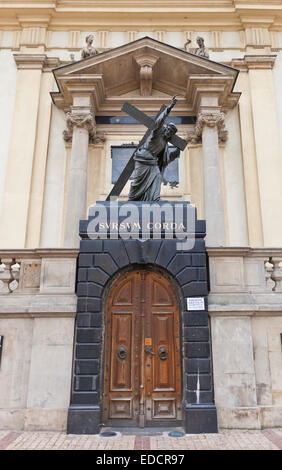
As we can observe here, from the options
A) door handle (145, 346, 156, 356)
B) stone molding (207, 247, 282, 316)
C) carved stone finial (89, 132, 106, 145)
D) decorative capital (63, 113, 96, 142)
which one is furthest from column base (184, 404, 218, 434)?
carved stone finial (89, 132, 106, 145)

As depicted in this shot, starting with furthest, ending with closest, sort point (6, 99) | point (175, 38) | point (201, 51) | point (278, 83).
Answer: point (175, 38) < point (278, 83) < point (6, 99) < point (201, 51)

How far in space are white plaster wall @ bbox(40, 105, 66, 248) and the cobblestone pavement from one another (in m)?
7.05

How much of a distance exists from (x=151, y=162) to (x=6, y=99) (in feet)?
27.1

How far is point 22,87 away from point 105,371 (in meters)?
11.3

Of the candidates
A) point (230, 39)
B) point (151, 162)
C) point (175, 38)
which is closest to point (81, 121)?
point (151, 162)

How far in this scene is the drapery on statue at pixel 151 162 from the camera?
8.29 m

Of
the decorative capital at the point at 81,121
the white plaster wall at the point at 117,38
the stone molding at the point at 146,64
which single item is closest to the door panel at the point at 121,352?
the decorative capital at the point at 81,121

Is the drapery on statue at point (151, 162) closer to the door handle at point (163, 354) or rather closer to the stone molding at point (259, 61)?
the door handle at point (163, 354)

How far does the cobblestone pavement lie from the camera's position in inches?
215

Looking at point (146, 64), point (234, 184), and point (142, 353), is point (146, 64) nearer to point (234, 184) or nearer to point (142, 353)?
point (234, 184)

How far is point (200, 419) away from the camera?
6.25m

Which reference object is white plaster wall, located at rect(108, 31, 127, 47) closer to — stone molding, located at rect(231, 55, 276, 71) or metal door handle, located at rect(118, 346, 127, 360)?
stone molding, located at rect(231, 55, 276, 71)

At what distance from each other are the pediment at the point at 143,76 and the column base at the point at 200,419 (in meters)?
10.3
